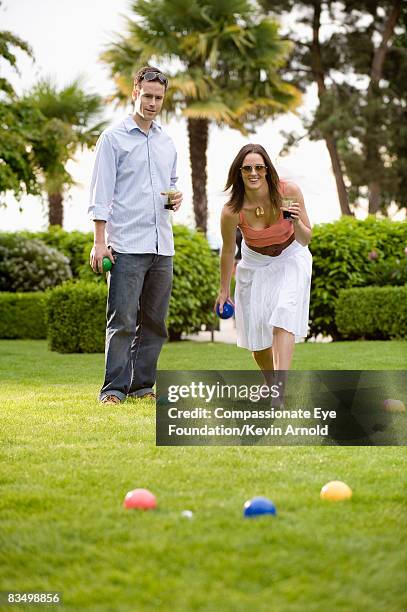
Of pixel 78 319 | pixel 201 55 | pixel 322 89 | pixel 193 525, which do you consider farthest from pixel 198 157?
pixel 193 525

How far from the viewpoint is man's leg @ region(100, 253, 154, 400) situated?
5.27 meters

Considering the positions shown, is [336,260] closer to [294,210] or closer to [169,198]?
[169,198]

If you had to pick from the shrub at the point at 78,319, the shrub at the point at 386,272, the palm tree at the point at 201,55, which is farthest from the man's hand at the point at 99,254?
the palm tree at the point at 201,55

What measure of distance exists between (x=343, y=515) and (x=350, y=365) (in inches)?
200

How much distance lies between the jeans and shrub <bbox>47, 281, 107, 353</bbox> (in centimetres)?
419

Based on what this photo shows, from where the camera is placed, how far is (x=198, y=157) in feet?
61.4

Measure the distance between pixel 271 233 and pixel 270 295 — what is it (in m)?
0.34

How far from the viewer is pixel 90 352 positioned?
984cm

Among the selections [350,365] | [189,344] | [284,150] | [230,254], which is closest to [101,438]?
[230,254]

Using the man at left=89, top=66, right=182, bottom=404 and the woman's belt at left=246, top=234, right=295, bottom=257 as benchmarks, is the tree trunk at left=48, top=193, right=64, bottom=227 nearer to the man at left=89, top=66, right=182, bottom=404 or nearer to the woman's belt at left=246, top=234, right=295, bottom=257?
the man at left=89, top=66, right=182, bottom=404

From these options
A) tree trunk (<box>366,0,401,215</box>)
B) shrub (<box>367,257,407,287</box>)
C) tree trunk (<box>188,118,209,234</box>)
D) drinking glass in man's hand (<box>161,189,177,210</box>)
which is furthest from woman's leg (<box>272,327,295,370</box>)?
tree trunk (<box>366,0,401,215</box>)

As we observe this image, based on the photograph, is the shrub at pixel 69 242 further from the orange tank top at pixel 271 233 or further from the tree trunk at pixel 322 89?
the tree trunk at pixel 322 89

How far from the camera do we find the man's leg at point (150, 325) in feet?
18.0

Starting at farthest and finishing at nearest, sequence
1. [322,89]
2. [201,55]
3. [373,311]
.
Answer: [322,89], [201,55], [373,311]
